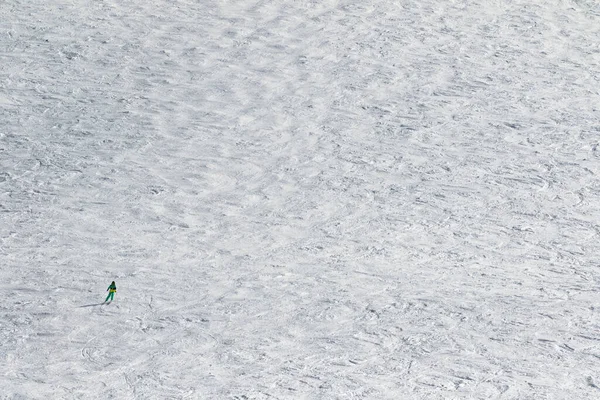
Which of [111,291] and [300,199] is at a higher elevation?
[111,291]

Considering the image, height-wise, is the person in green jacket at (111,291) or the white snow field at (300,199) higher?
the person in green jacket at (111,291)

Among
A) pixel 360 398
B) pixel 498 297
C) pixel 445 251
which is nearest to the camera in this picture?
pixel 360 398

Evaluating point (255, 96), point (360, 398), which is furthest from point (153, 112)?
point (360, 398)

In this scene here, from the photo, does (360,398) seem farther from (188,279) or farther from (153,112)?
(153,112)

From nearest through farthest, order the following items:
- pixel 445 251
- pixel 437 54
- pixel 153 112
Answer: pixel 445 251 → pixel 153 112 → pixel 437 54

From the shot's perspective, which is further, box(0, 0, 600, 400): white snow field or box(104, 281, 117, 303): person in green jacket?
box(104, 281, 117, 303): person in green jacket

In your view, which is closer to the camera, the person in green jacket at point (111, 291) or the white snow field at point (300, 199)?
the white snow field at point (300, 199)

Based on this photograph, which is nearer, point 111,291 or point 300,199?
point 111,291

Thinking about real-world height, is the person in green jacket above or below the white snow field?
above
